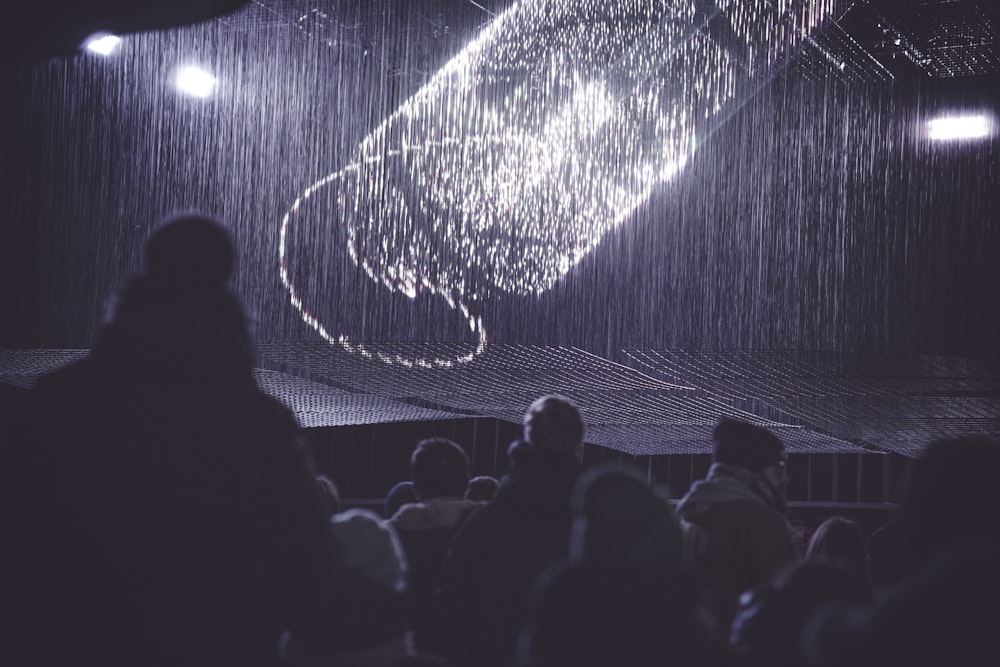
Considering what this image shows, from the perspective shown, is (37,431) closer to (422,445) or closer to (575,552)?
(575,552)

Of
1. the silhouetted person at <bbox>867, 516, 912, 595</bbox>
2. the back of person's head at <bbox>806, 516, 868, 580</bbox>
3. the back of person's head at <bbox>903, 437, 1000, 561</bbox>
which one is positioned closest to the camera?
the back of person's head at <bbox>903, 437, 1000, 561</bbox>

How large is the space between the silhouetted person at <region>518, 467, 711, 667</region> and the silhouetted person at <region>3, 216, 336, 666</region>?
16.8 inches

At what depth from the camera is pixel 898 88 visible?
30.1ft

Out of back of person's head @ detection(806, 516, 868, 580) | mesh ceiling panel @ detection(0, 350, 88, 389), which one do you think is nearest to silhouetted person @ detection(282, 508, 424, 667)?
back of person's head @ detection(806, 516, 868, 580)

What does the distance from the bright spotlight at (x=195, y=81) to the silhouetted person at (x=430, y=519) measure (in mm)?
5865

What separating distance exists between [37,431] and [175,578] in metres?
0.35

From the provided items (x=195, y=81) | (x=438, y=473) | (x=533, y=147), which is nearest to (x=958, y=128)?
(x=533, y=147)

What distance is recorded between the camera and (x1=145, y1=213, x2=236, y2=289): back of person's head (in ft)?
6.52

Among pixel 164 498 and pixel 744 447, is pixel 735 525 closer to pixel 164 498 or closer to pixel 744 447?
pixel 744 447

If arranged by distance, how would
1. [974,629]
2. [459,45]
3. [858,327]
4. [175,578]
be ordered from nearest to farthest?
[974,629]
[175,578]
[858,327]
[459,45]

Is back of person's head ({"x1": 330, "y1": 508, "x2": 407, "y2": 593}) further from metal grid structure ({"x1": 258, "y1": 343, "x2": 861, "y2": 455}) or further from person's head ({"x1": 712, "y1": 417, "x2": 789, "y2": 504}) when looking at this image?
metal grid structure ({"x1": 258, "y1": 343, "x2": 861, "y2": 455})

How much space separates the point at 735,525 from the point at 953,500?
1.78 metres

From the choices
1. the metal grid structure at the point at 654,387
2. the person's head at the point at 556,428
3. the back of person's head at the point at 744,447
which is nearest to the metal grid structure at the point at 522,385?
the metal grid structure at the point at 654,387

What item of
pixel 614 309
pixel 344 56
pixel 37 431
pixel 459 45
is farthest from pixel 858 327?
pixel 37 431
